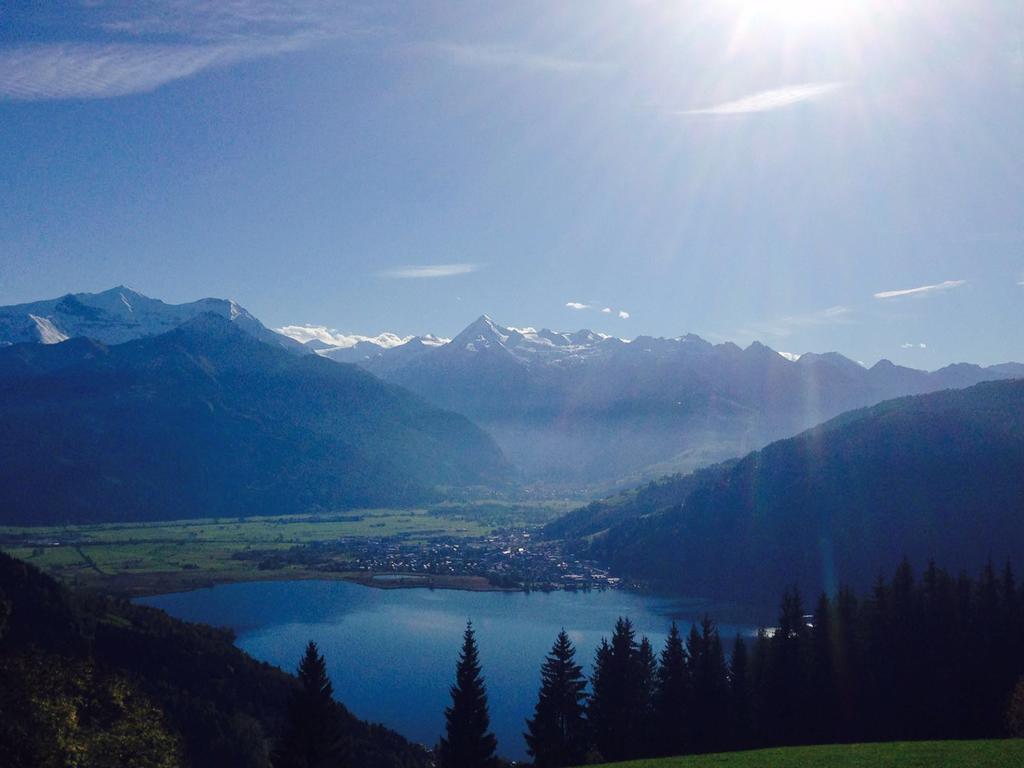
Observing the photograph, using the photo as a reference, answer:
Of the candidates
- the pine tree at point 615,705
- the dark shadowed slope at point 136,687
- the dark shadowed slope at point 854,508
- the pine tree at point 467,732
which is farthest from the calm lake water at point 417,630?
the pine tree at point 467,732

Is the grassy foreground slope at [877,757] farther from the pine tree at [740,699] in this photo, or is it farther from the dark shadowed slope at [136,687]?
the pine tree at [740,699]

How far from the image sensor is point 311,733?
28.4 metres

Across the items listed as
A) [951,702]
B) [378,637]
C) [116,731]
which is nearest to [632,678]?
[951,702]

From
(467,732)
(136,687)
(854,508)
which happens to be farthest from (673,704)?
(854,508)

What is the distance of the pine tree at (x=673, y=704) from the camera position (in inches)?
1661

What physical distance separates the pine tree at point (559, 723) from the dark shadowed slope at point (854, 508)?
299 ft

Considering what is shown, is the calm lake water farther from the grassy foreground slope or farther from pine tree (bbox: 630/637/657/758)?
the grassy foreground slope

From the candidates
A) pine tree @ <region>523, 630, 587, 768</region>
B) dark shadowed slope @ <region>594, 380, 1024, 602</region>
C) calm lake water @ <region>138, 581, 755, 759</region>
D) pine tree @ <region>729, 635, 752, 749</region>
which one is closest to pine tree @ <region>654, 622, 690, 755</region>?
pine tree @ <region>729, 635, 752, 749</region>

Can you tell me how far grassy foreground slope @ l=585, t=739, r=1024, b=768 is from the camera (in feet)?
68.5

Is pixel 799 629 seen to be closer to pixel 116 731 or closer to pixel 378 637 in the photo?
pixel 116 731

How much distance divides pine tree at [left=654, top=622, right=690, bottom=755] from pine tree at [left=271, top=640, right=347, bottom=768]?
19.9 m

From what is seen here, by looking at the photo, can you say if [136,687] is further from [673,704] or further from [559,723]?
[673,704]

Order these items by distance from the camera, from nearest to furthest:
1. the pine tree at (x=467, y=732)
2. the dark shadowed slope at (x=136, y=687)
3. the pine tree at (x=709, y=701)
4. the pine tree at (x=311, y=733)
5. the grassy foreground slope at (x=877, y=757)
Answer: the grassy foreground slope at (x=877, y=757)
the dark shadowed slope at (x=136, y=687)
the pine tree at (x=311, y=733)
the pine tree at (x=467, y=732)
the pine tree at (x=709, y=701)

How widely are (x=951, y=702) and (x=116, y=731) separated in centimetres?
4163
